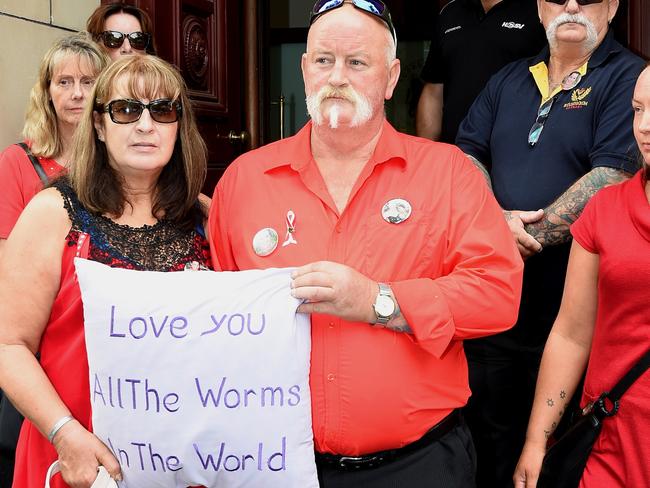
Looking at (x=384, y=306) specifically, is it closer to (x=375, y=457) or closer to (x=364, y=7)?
(x=375, y=457)

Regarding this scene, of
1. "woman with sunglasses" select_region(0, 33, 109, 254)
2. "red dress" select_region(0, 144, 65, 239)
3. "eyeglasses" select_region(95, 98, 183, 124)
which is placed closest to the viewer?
"eyeglasses" select_region(95, 98, 183, 124)

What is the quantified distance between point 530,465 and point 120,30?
2.30 meters

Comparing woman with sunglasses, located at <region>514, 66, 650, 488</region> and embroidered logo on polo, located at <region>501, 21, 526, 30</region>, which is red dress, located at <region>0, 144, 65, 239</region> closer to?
woman with sunglasses, located at <region>514, 66, 650, 488</region>

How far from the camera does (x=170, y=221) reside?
203 centimetres

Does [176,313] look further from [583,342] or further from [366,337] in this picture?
[583,342]

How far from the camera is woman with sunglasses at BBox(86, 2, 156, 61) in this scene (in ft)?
10.1

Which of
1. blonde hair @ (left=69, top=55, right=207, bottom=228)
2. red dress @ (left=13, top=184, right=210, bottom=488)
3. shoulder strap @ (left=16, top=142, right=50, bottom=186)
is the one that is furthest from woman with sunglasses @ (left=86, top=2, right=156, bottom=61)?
red dress @ (left=13, top=184, right=210, bottom=488)

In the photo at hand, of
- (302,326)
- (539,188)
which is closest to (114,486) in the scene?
(302,326)

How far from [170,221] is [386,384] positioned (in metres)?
0.74

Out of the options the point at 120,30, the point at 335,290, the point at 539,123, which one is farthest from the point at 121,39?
the point at 335,290

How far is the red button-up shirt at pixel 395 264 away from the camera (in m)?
1.74

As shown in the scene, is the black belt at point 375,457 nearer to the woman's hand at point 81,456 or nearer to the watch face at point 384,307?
the watch face at point 384,307

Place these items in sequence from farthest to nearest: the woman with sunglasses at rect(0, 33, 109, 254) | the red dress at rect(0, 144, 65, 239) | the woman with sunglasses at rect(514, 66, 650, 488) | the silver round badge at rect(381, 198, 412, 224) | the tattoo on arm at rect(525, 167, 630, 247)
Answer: the woman with sunglasses at rect(0, 33, 109, 254), the red dress at rect(0, 144, 65, 239), the tattoo on arm at rect(525, 167, 630, 247), the silver round badge at rect(381, 198, 412, 224), the woman with sunglasses at rect(514, 66, 650, 488)

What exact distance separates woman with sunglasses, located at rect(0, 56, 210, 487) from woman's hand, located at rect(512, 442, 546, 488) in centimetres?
101
